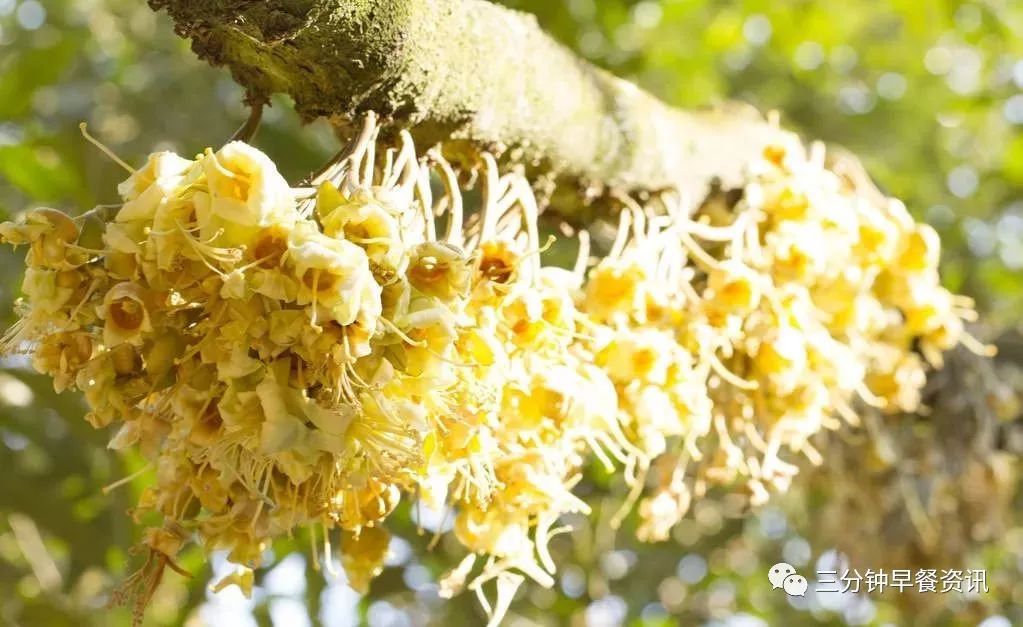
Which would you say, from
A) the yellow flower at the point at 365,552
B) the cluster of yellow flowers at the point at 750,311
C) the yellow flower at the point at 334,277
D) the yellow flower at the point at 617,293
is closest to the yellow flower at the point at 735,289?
the cluster of yellow flowers at the point at 750,311

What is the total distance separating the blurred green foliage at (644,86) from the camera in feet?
8.03

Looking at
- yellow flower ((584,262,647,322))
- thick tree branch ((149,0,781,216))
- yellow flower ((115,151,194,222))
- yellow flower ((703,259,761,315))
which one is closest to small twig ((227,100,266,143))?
thick tree branch ((149,0,781,216))

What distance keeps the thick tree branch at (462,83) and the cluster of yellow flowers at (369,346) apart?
0.05 m

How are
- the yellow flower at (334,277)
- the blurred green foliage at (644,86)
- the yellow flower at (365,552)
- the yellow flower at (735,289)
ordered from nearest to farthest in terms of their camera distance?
the yellow flower at (334,277) < the yellow flower at (365,552) < the yellow flower at (735,289) < the blurred green foliage at (644,86)

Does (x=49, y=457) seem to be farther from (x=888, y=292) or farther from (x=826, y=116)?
(x=826, y=116)

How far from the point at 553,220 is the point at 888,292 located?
61 centimetres

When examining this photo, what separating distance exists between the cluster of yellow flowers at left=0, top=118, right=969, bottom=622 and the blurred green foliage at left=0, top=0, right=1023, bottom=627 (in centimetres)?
71

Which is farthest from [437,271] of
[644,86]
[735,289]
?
[644,86]

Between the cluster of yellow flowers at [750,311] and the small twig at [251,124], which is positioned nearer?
the small twig at [251,124]

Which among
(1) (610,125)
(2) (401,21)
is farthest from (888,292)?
(2) (401,21)

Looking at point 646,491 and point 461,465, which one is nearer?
point 461,465

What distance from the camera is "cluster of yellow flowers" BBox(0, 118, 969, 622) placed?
87 cm

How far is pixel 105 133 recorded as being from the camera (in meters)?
2.66

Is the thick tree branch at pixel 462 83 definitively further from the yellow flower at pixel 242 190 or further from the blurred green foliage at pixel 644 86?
the blurred green foliage at pixel 644 86
